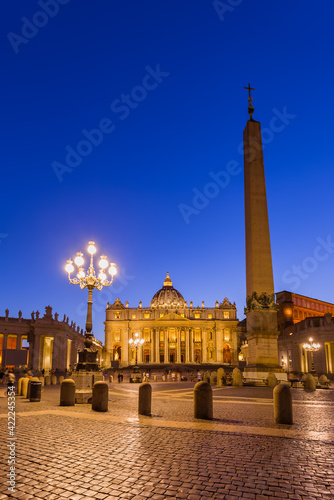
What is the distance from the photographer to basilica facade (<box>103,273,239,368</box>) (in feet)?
412

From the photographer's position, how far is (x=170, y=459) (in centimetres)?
636

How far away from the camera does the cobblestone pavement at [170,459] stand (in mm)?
4898

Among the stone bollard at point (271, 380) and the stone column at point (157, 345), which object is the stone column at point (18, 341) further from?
the stone column at point (157, 345)

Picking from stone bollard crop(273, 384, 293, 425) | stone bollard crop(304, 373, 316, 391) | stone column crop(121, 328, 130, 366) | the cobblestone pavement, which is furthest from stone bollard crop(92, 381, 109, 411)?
stone column crop(121, 328, 130, 366)

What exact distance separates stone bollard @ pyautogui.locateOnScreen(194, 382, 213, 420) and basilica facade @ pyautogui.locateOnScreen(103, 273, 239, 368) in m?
117

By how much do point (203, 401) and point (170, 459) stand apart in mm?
4985

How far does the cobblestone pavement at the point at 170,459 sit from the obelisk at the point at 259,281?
41.4ft

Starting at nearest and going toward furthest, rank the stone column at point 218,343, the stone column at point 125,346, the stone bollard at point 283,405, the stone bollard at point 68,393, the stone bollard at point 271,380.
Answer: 1. the stone bollard at point 283,405
2. the stone bollard at point 68,393
3. the stone bollard at point 271,380
4. the stone column at point 125,346
5. the stone column at point 218,343

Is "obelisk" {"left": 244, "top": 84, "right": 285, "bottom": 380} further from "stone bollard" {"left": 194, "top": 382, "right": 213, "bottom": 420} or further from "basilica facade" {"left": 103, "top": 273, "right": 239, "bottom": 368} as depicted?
"basilica facade" {"left": 103, "top": 273, "right": 239, "bottom": 368}

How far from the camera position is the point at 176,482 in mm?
5168

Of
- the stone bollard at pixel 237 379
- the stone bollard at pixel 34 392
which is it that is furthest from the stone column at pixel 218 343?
the stone bollard at pixel 34 392

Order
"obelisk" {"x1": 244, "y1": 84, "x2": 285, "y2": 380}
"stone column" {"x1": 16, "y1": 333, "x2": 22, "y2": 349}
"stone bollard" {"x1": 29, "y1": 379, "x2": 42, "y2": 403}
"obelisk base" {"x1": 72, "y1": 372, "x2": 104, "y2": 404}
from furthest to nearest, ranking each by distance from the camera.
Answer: "stone column" {"x1": 16, "y1": 333, "x2": 22, "y2": 349} < "obelisk" {"x1": 244, "y1": 84, "x2": 285, "y2": 380} < "stone bollard" {"x1": 29, "y1": 379, "x2": 42, "y2": 403} < "obelisk base" {"x1": 72, "y1": 372, "x2": 104, "y2": 404}

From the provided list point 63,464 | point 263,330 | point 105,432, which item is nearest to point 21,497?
point 63,464

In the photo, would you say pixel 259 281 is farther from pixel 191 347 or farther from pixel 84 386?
pixel 191 347
